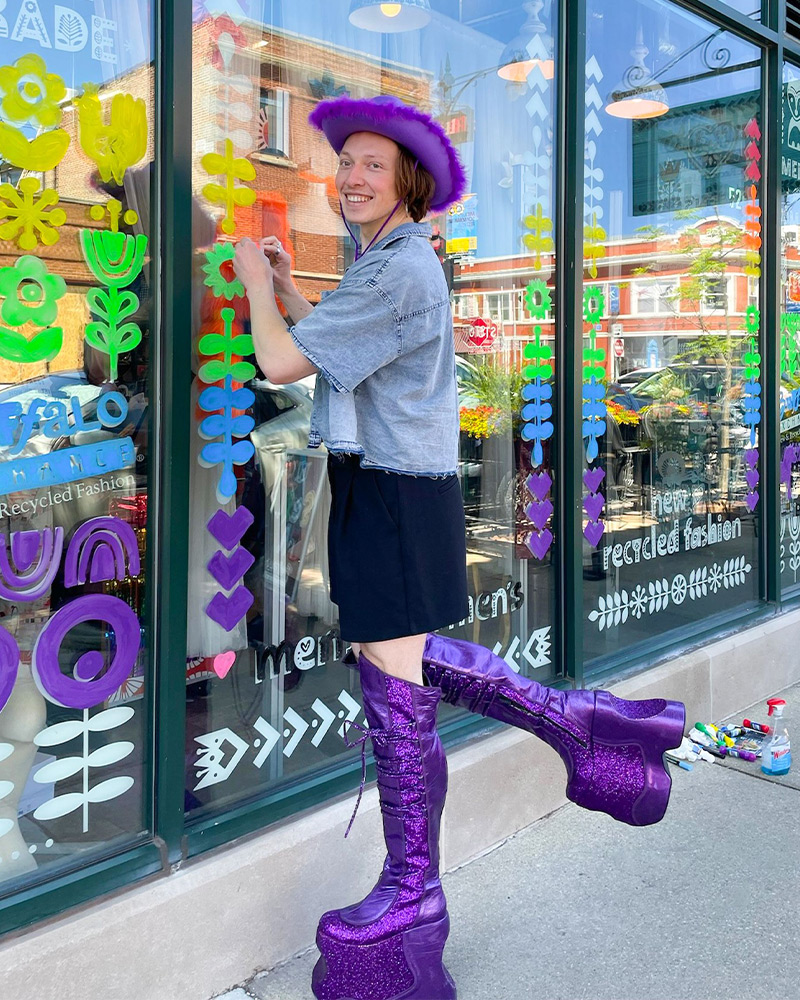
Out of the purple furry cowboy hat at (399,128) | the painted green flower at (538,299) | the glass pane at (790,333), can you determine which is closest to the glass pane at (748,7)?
the glass pane at (790,333)

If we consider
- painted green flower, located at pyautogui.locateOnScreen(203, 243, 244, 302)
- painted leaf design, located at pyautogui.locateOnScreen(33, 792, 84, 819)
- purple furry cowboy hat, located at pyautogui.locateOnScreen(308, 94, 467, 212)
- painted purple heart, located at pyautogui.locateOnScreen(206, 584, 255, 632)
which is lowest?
painted leaf design, located at pyautogui.locateOnScreen(33, 792, 84, 819)

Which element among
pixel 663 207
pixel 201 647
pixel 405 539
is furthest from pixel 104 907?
pixel 663 207

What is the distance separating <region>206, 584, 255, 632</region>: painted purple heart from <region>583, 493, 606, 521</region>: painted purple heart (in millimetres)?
1618

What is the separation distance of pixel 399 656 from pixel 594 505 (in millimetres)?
1910

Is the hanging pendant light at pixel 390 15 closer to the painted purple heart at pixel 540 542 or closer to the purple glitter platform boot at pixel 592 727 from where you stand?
the painted purple heart at pixel 540 542

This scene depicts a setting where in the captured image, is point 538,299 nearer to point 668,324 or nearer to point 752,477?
point 668,324

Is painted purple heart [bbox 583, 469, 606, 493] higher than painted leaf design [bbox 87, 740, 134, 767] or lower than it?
higher

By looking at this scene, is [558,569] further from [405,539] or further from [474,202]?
[405,539]

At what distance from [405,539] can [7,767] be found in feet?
3.37

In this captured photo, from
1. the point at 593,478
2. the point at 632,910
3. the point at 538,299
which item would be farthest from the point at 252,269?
the point at 593,478

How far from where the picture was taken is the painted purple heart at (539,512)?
380 cm

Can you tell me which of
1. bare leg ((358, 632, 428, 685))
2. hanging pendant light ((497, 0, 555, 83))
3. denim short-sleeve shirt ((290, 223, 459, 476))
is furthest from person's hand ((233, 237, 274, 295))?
hanging pendant light ((497, 0, 555, 83))

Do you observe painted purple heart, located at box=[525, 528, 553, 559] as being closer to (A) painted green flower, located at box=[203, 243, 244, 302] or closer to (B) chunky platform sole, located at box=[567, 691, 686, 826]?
(B) chunky platform sole, located at box=[567, 691, 686, 826]

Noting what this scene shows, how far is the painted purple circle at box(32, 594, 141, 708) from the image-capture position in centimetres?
238
